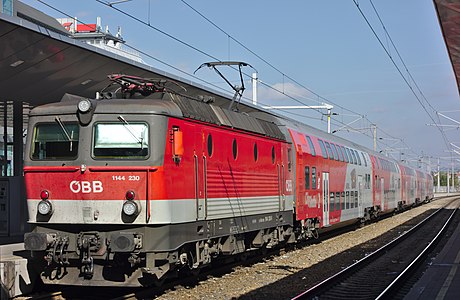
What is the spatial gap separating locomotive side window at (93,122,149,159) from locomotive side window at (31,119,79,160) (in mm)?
411

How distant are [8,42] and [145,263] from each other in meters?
4.87

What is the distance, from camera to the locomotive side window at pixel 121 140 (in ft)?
34.3

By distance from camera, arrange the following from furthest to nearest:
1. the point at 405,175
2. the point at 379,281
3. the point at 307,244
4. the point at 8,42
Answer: the point at 405,175
the point at 307,244
the point at 379,281
the point at 8,42

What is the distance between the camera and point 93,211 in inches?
410

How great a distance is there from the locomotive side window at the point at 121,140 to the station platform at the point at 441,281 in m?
5.51

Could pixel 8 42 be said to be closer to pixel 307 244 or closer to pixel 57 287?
pixel 57 287

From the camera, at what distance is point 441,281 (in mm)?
13164

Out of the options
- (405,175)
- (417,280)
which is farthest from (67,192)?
(405,175)

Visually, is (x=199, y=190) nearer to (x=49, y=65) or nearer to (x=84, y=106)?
(x=84, y=106)

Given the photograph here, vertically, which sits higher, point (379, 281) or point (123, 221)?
point (123, 221)

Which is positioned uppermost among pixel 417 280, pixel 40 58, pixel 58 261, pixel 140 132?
pixel 40 58

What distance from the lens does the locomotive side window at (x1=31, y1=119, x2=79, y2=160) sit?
35.1 ft

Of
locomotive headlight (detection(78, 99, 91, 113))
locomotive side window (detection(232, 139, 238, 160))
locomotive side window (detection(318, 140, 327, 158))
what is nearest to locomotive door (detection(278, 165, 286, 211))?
locomotive side window (detection(232, 139, 238, 160))

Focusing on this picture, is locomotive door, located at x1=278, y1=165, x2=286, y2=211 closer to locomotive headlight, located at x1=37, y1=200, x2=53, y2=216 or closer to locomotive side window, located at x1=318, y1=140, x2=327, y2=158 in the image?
locomotive side window, located at x1=318, y1=140, x2=327, y2=158
